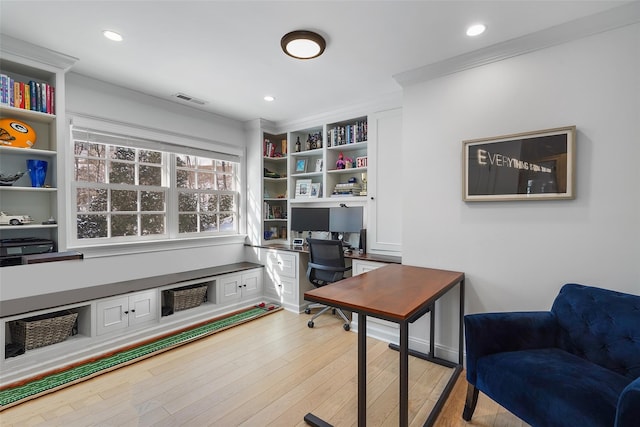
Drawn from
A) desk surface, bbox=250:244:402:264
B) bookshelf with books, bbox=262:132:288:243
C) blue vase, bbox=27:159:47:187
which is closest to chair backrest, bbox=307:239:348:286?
desk surface, bbox=250:244:402:264

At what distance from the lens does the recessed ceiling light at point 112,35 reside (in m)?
2.04

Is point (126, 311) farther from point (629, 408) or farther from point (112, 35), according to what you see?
point (629, 408)

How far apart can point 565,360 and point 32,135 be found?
404 cm

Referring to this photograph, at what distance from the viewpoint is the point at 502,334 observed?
1699 mm

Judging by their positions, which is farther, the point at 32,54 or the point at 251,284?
the point at 251,284

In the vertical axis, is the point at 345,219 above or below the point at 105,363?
above

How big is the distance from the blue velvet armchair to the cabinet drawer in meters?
2.31

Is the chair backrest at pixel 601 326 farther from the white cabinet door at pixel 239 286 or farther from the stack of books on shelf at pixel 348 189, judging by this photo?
the white cabinet door at pixel 239 286

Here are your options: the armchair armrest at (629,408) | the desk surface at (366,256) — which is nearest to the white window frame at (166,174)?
the desk surface at (366,256)

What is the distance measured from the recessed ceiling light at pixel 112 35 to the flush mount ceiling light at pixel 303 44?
1174 millimetres

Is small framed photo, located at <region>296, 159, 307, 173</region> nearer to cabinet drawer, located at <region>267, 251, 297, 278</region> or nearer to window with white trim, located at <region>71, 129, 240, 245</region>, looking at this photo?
window with white trim, located at <region>71, 129, 240, 245</region>

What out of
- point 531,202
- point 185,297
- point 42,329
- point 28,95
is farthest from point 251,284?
point 531,202

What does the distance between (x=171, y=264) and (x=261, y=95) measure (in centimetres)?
221

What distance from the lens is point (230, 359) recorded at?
8.15 feet
